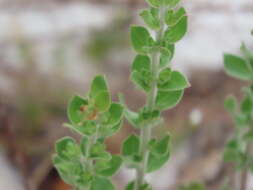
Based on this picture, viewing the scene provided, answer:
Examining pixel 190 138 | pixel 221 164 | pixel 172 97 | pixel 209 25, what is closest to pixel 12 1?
pixel 209 25

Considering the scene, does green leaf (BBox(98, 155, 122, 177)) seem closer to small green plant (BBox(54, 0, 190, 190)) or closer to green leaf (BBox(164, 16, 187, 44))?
small green plant (BBox(54, 0, 190, 190))

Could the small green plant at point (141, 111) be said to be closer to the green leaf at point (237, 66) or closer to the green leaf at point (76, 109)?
the green leaf at point (76, 109)

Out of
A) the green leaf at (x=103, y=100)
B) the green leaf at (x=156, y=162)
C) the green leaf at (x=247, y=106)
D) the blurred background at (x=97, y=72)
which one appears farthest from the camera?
the blurred background at (x=97, y=72)

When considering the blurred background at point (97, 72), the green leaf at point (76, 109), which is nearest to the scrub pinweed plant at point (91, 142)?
the green leaf at point (76, 109)

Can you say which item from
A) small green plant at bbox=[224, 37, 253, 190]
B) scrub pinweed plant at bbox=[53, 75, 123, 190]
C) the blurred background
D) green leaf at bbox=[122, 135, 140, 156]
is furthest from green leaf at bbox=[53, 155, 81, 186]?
the blurred background

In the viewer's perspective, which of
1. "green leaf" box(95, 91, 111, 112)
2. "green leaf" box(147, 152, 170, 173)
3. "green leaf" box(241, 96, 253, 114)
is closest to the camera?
"green leaf" box(95, 91, 111, 112)

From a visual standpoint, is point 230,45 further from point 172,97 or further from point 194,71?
point 172,97

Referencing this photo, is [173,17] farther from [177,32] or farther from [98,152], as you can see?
[98,152]
